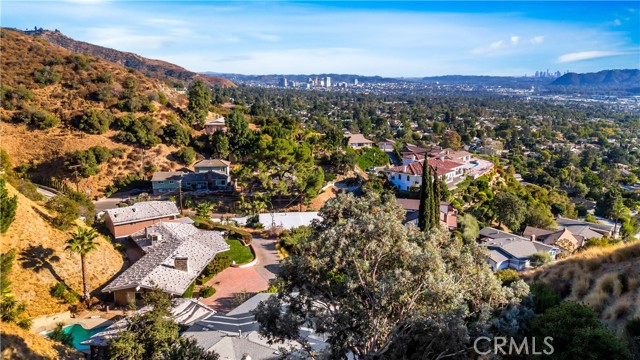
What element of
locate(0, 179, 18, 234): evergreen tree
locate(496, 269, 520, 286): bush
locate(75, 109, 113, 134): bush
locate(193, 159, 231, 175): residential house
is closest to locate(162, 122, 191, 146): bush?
locate(75, 109, 113, 134): bush

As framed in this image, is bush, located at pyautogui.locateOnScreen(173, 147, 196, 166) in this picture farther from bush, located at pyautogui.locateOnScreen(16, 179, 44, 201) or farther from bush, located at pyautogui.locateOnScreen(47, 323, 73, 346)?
bush, located at pyautogui.locateOnScreen(47, 323, 73, 346)

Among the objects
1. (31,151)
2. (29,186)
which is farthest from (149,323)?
(31,151)

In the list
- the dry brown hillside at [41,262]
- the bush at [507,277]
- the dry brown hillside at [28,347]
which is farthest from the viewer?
the dry brown hillside at [41,262]

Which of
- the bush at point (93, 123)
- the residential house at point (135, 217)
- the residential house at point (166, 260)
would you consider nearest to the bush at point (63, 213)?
the residential house at point (135, 217)

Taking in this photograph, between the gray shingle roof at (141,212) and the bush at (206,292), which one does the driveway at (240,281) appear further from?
the gray shingle roof at (141,212)

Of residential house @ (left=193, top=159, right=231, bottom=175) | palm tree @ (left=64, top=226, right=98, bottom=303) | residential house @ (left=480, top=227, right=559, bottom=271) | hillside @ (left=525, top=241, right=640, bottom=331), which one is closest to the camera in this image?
hillside @ (left=525, top=241, right=640, bottom=331)

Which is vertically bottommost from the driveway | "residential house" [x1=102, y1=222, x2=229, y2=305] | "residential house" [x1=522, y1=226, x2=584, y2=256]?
"residential house" [x1=522, y1=226, x2=584, y2=256]

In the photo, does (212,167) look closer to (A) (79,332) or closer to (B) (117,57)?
(A) (79,332)

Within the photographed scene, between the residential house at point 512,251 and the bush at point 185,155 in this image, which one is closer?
the residential house at point 512,251
